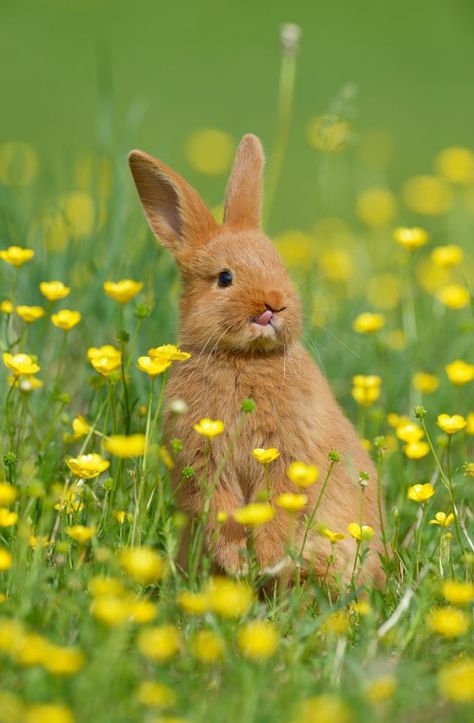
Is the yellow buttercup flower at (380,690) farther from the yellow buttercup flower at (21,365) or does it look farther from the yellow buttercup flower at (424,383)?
the yellow buttercup flower at (424,383)

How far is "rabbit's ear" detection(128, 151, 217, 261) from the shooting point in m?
4.11

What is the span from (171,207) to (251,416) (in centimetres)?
89

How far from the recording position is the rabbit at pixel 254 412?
12.2ft

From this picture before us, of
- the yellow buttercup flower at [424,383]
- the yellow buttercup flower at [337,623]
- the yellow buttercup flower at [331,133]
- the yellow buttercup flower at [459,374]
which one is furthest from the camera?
the yellow buttercup flower at [331,133]

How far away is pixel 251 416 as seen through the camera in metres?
3.74

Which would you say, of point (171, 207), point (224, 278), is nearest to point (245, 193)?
point (171, 207)

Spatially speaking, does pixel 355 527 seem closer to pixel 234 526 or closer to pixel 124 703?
pixel 234 526

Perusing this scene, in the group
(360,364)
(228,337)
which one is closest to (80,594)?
(228,337)

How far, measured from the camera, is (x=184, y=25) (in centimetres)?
1316

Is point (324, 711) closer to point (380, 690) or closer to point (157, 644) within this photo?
point (380, 690)

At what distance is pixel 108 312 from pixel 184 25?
891 centimetres

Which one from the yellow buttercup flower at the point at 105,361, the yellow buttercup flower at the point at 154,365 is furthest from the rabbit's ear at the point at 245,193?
the yellow buttercup flower at the point at 154,365

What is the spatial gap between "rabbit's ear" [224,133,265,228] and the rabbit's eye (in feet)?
1.06

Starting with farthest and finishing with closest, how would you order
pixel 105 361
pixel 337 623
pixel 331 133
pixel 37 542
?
pixel 331 133
pixel 105 361
pixel 37 542
pixel 337 623
